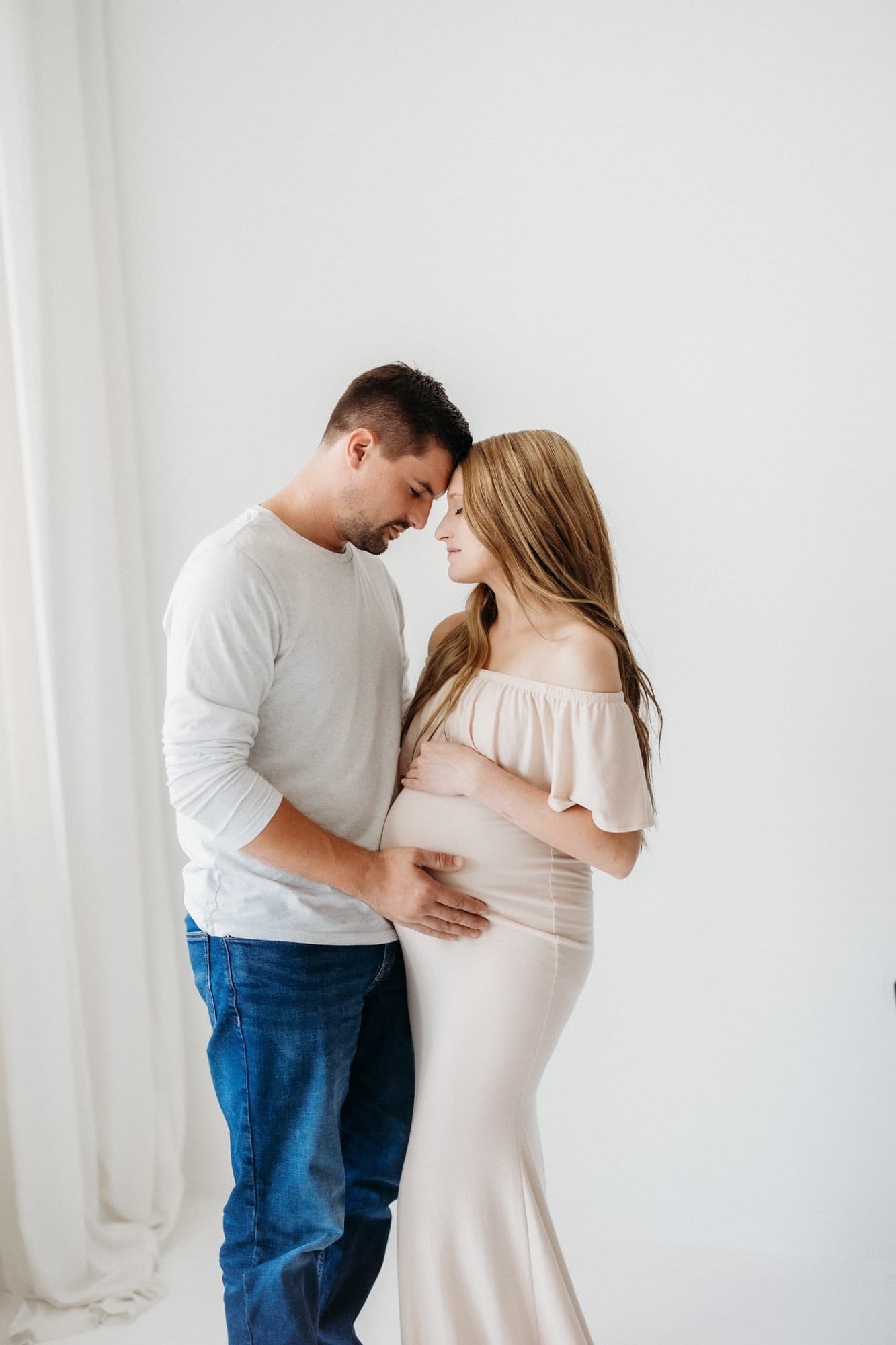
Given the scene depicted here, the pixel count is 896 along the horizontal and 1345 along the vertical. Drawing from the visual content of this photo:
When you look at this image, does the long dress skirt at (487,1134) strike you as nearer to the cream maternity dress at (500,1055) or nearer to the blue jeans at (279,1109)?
the cream maternity dress at (500,1055)

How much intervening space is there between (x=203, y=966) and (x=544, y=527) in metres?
0.79

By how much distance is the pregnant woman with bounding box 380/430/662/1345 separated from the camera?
1491 millimetres

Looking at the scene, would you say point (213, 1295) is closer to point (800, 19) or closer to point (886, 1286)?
point (886, 1286)

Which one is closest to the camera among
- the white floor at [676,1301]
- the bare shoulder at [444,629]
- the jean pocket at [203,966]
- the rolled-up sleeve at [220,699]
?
the rolled-up sleeve at [220,699]

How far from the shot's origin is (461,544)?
162 centimetres

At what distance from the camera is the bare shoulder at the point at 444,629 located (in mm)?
1808

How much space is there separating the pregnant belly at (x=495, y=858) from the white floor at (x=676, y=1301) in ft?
3.07

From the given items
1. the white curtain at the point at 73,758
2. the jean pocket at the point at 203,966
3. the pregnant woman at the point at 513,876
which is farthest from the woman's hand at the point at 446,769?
the white curtain at the point at 73,758

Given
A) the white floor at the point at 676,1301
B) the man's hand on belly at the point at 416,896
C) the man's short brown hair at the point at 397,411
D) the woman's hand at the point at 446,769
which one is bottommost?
the white floor at the point at 676,1301

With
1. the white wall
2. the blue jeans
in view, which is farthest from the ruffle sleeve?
the white wall

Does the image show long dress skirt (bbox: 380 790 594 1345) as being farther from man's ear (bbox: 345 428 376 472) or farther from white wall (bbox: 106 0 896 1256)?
white wall (bbox: 106 0 896 1256)

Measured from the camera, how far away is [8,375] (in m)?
2.01

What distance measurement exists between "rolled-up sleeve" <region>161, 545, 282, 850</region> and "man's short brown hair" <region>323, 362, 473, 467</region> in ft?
0.97

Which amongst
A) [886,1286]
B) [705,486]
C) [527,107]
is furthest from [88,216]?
[886,1286]
